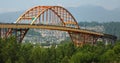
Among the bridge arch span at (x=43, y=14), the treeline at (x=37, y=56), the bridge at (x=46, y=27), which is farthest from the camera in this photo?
the bridge arch span at (x=43, y=14)

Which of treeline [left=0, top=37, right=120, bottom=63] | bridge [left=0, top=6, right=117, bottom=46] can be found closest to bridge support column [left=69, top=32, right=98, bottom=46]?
bridge [left=0, top=6, right=117, bottom=46]

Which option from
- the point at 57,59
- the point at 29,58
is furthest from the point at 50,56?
the point at 29,58

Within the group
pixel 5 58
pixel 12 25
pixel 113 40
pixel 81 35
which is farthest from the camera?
pixel 113 40

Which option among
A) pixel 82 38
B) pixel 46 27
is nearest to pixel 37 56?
pixel 46 27

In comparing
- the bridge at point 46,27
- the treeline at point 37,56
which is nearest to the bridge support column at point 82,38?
the bridge at point 46,27

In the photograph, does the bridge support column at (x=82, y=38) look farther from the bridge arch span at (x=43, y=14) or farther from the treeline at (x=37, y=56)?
the treeline at (x=37, y=56)

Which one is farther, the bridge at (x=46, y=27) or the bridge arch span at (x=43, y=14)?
the bridge arch span at (x=43, y=14)

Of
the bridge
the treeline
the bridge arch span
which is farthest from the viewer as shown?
the bridge arch span

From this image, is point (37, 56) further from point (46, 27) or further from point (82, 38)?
point (82, 38)

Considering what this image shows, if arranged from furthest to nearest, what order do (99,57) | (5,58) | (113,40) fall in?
(113,40) < (99,57) < (5,58)

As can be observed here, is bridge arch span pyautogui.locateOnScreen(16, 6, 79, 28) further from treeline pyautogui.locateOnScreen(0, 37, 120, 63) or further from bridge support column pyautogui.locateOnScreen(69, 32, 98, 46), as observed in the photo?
treeline pyautogui.locateOnScreen(0, 37, 120, 63)

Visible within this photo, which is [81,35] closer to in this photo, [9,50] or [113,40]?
[113,40]
